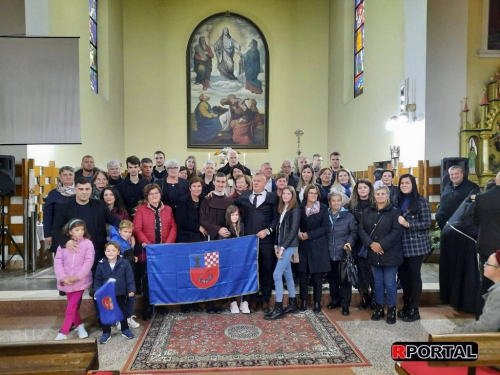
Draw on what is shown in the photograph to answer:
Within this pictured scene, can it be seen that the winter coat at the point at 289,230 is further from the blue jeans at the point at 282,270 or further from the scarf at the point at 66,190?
the scarf at the point at 66,190

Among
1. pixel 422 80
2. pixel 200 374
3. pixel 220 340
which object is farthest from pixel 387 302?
pixel 422 80

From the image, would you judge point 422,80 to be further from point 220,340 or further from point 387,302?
point 220,340

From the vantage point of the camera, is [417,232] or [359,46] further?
[359,46]

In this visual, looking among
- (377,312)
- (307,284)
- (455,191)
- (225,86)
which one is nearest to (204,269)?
(307,284)

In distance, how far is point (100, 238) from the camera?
4.33 m

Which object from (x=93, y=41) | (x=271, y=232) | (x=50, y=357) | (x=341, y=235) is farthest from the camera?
(x=93, y=41)

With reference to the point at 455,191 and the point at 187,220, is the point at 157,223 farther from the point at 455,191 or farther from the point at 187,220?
the point at 455,191

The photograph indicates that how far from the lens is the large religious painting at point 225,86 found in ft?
43.1

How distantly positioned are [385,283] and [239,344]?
5.91 feet

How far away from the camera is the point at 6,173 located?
6.00m

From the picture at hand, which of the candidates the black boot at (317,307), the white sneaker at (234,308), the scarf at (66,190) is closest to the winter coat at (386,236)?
the black boot at (317,307)

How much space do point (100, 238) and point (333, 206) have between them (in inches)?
108

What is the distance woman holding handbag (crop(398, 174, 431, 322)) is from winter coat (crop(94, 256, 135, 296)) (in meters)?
3.01

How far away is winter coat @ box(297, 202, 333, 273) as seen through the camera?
4.52 m
